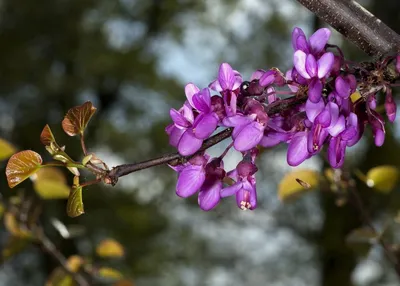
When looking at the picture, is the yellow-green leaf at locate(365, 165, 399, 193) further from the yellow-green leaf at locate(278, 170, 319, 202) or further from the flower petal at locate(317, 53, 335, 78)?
the flower petal at locate(317, 53, 335, 78)

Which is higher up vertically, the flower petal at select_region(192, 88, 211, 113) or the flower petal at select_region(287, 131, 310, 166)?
the flower petal at select_region(287, 131, 310, 166)

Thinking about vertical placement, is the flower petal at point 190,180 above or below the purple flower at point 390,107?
below

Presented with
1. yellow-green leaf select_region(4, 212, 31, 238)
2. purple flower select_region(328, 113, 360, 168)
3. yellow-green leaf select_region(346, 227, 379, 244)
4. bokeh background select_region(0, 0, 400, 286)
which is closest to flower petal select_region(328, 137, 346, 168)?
purple flower select_region(328, 113, 360, 168)

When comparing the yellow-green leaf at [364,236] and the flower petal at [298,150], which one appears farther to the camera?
the yellow-green leaf at [364,236]

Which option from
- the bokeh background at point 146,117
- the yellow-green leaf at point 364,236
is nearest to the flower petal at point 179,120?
the yellow-green leaf at point 364,236

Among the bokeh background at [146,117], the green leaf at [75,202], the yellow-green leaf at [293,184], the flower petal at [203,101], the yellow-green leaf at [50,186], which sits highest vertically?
the flower petal at [203,101]

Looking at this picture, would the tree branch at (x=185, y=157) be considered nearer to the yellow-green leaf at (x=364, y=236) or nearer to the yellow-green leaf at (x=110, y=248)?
the yellow-green leaf at (x=364, y=236)
